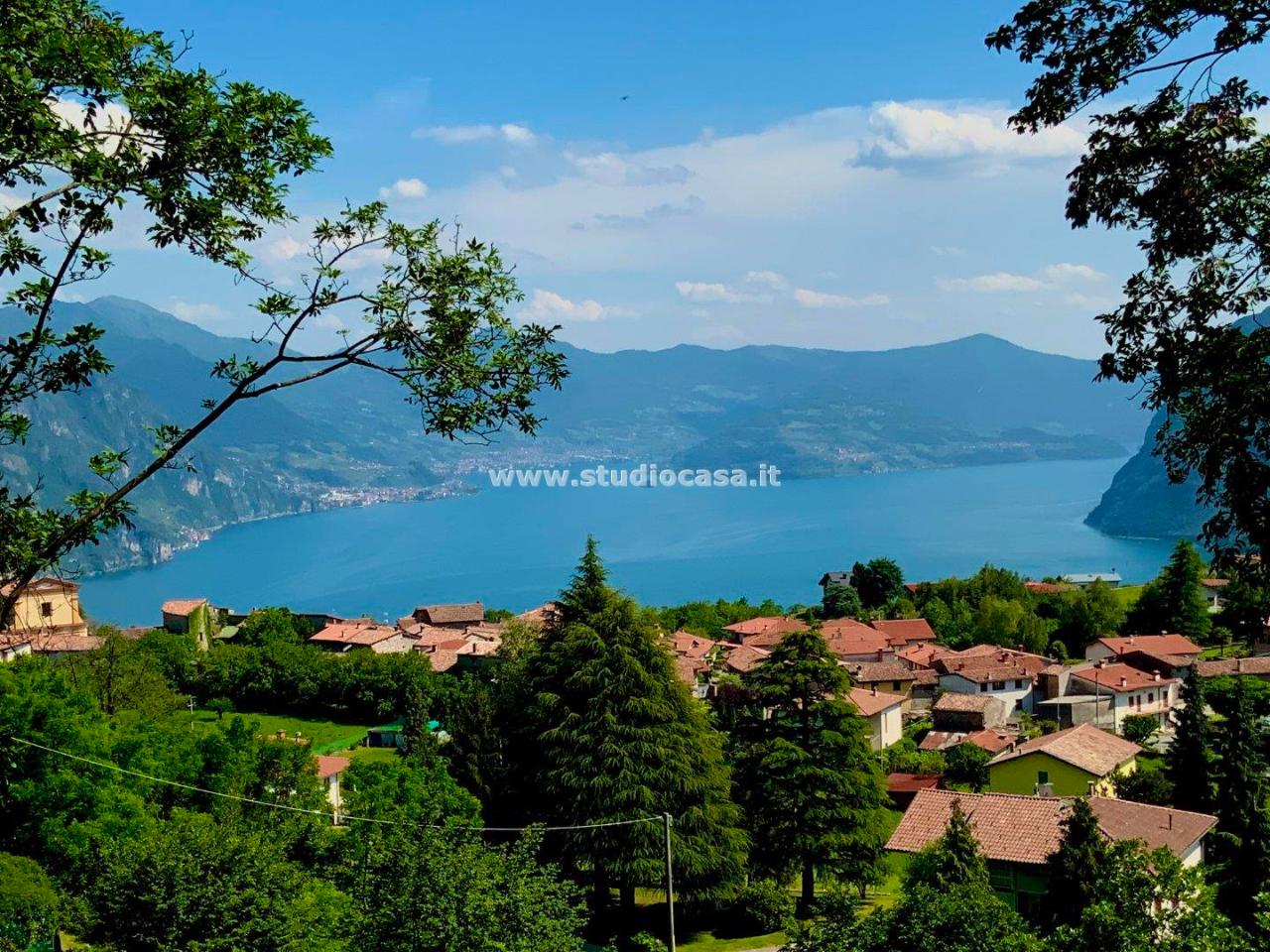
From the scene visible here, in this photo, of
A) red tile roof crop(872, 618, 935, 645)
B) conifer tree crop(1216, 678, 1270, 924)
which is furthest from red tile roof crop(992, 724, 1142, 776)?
red tile roof crop(872, 618, 935, 645)

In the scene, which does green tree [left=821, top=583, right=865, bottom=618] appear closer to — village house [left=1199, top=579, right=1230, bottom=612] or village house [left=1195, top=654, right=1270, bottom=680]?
village house [left=1199, top=579, right=1230, bottom=612]

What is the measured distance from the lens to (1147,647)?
43094mm

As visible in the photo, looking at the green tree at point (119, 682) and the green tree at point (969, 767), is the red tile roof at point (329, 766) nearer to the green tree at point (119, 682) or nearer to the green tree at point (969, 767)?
the green tree at point (119, 682)

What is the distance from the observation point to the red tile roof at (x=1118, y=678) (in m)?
37.2

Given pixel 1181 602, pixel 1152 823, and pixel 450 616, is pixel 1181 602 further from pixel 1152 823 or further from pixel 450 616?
pixel 450 616

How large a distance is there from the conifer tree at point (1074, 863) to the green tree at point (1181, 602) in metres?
37.7

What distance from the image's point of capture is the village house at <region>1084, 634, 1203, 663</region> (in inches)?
1678

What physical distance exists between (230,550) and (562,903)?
144452mm

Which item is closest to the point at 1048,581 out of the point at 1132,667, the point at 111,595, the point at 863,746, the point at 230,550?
the point at 1132,667

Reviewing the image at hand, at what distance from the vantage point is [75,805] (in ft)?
48.8

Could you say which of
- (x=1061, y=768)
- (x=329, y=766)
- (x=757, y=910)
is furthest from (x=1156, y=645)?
(x=329, y=766)

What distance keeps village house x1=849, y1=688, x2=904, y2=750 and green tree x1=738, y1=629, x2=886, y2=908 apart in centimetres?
1563

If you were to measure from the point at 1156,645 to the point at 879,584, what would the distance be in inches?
847

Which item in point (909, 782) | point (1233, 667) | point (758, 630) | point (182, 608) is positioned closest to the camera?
point (909, 782)
